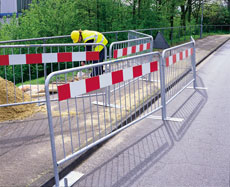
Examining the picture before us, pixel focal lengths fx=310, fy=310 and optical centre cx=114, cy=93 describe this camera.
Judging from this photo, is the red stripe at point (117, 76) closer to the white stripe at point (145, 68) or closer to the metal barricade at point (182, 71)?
the white stripe at point (145, 68)

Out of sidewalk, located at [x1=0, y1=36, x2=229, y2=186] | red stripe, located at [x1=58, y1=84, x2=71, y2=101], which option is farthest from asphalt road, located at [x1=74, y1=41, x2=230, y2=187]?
red stripe, located at [x1=58, y1=84, x2=71, y2=101]

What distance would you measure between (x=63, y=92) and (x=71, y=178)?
1163mm

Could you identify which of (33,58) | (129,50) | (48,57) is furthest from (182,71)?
(33,58)

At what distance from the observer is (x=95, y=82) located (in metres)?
4.58

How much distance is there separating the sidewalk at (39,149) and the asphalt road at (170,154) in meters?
0.02

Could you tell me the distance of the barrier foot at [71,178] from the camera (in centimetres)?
398

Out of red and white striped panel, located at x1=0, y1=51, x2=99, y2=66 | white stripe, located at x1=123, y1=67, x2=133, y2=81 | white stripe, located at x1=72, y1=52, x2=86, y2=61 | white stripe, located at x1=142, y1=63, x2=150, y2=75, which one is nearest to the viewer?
white stripe, located at x1=123, y1=67, x2=133, y2=81

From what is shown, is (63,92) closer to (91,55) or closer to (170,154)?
(170,154)

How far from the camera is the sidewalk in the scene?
4.13m

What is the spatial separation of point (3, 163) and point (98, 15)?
19029 millimetres

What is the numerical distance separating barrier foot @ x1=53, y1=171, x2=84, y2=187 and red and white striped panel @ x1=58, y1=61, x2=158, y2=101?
1.06 metres

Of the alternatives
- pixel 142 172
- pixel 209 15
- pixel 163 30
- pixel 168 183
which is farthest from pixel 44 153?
pixel 209 15

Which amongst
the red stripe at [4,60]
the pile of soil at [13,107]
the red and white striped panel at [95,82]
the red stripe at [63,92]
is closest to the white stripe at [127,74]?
the red and white striped panel at [95,82]

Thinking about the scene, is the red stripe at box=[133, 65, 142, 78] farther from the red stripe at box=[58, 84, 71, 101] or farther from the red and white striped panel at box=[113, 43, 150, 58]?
the red and white striped panel at box=[113, 43, 150, 58]
